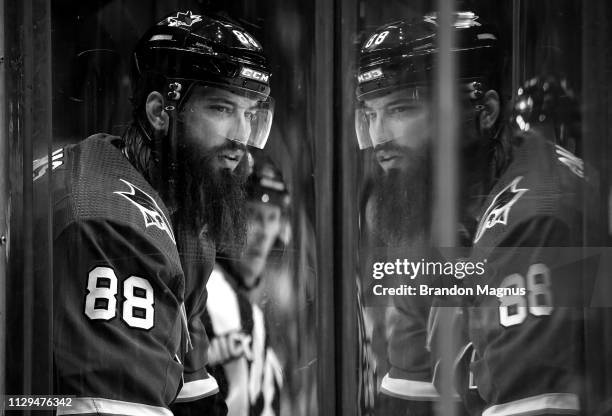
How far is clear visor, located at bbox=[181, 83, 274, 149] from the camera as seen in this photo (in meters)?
3.06

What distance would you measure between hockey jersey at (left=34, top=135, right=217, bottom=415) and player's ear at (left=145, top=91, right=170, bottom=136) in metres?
0.19

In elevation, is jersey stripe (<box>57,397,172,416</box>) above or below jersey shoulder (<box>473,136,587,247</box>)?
below

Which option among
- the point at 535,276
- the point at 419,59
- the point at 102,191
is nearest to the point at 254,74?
the point at 419,59

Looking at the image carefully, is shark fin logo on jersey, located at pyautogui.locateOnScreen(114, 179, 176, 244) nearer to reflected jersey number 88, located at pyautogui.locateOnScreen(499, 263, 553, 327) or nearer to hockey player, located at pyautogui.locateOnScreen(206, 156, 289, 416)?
hockey player, located at pyautogui.locateOnScreen(206, 156, 289, 416)

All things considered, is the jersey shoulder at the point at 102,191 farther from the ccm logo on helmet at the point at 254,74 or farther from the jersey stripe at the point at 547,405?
the jersey stripe at the point at 547,405

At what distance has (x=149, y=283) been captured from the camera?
119 inches

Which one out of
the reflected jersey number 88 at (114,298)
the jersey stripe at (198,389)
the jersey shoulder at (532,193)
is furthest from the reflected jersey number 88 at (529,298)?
the reflected jersey number 88 at (114,298)

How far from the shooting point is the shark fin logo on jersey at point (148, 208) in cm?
305

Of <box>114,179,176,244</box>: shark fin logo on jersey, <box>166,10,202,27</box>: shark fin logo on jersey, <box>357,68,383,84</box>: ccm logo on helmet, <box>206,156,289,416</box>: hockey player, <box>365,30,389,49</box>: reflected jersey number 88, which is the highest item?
<box>166,10,202,27</box>: shark fin logo on jersey

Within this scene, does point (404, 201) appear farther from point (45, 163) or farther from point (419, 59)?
point (45, 163)

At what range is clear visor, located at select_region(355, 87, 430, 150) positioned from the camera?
3057mm

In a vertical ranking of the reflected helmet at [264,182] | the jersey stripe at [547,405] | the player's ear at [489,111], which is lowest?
the jersey stripe at [547,405]

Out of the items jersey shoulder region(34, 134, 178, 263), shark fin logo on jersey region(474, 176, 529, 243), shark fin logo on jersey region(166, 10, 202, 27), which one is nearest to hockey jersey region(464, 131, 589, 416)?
shark fin logo on jersey region(474, 176, 529, 243)

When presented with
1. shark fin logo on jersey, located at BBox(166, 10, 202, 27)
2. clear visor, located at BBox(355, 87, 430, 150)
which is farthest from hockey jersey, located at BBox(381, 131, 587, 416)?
shark fin logo on jersey, located at BBox(166, 10, 202, 27)
